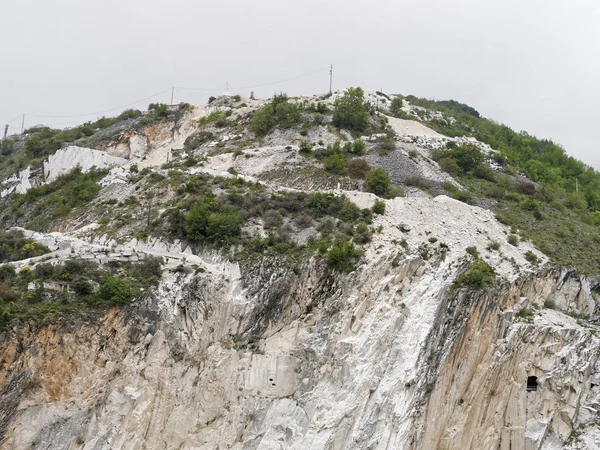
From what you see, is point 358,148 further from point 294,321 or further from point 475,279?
point 294,321

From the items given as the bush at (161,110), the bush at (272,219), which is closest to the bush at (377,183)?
the bush at (272,219)

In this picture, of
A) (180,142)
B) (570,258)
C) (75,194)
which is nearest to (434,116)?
(180,142)

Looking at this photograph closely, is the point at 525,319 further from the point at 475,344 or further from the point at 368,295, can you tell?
the point at 368,295

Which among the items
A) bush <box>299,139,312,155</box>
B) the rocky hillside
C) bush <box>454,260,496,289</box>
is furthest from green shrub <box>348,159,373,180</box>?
bush <box>454,260,496,289</box>

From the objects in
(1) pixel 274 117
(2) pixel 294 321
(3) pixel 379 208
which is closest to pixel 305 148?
(1) pixel 274 117

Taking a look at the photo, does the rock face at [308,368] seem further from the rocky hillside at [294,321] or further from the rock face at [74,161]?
the rock face at [74,161]
